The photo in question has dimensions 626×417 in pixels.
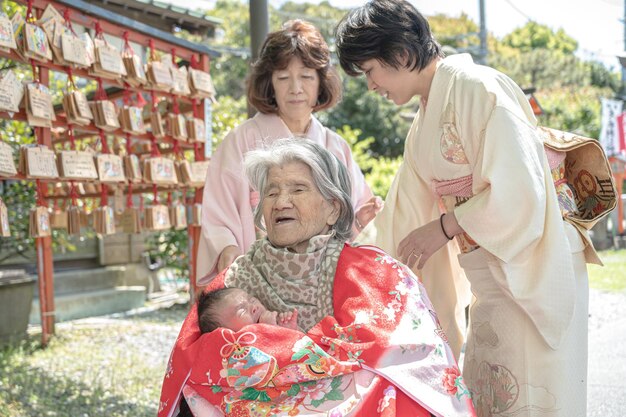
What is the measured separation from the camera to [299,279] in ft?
7.05

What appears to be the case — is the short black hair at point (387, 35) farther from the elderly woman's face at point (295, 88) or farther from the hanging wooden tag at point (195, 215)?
the hanging wooden tag at point (195, 215)

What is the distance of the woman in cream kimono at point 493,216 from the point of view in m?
2.09

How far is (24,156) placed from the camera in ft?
15.5

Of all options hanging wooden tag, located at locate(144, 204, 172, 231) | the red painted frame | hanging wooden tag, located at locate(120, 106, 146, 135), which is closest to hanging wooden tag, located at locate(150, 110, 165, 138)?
hanging wooden tag, located at locate(120, 106, 146, 135)

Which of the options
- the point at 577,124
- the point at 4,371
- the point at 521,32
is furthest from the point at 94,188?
the point at 521,32

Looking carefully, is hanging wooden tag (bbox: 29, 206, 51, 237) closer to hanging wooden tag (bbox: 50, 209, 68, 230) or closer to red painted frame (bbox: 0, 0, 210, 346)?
red painted frame (bbox: 0, 0, 210, 346)

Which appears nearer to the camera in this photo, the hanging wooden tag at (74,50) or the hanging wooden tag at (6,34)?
the hanging wooden tag at (6,34)

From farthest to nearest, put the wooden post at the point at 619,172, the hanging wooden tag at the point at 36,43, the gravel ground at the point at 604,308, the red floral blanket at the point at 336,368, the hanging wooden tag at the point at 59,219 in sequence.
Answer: the wooden post at the point at 619,172 → the gravel ground at the point at 604,308 → the hanging wooden tag at the point at 59,219 → the hanging wooden tag at the point at 36,43 → the red floral blanket at the point at 336,368

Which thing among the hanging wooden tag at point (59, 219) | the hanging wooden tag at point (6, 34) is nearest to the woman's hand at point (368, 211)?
the hanging wooden tag at point (6, 34)

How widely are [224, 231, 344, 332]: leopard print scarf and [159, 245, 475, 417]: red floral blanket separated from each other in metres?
0.14

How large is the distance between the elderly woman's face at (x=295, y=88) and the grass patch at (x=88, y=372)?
7.84 ft

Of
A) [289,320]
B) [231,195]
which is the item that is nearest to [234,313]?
[289,320]

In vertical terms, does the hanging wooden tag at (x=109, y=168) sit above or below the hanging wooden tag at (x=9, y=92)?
below

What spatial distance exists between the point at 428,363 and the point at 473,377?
58 centimetres
